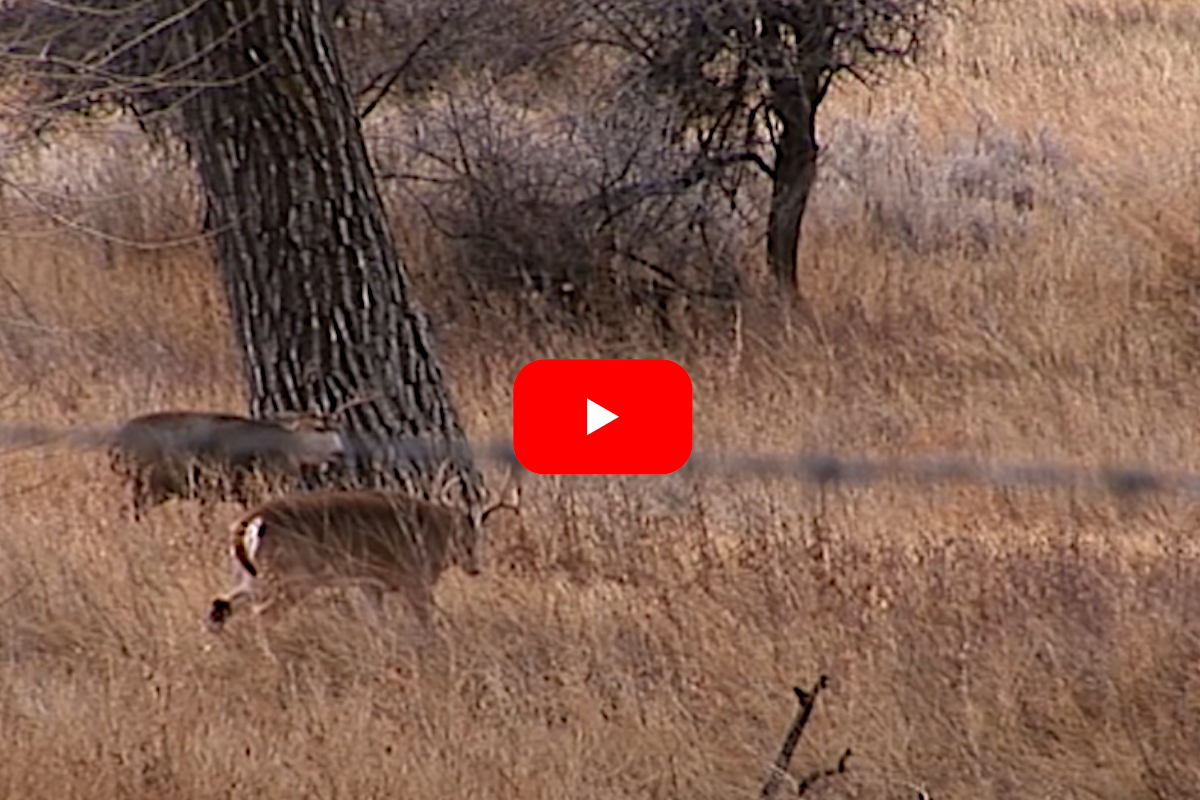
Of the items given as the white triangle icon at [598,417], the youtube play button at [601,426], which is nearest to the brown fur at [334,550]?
the youtube play button at [601,426]

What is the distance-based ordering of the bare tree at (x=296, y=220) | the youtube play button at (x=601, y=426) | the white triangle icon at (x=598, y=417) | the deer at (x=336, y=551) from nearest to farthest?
the white triangle icon at (x=598, y=417), the youtube play button at (x=601, y=426), the deer at (x=336, y=551), the bare tree at (x=296, y=220)

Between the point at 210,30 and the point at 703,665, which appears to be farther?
the point at 210,30

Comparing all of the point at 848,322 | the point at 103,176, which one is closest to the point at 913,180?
the point at 848,322

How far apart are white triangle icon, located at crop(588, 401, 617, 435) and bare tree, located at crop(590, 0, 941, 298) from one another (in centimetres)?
583

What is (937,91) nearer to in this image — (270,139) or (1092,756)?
(270,139)

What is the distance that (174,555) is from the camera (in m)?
6.02

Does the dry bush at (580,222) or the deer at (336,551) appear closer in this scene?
the deer at (336,551)

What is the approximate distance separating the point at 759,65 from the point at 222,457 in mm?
5277

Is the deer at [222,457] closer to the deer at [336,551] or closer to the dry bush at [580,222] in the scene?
the deer at [336,551]

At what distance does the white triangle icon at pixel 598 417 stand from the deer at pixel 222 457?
Answer: 54.5 inches

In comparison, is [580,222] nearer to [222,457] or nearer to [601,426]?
[222,457]

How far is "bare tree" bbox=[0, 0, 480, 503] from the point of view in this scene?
6332 millimetres

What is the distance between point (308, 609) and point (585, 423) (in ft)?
3.34

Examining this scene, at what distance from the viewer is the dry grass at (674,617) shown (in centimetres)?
482
